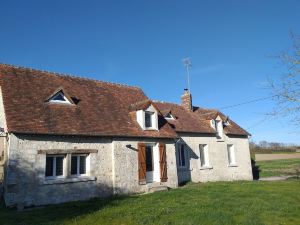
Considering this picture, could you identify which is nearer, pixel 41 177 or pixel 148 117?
pixel 41 177

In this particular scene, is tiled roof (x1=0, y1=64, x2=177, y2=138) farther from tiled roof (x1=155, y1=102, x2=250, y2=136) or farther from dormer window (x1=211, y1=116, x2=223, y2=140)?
dormer window (x1=211, y1=116, x2=223, y2=140)

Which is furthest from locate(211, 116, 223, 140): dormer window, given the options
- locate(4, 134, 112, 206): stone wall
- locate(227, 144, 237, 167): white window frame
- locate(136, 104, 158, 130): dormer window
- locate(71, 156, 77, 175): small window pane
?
locate(71, 156, 77, 175): small window pane

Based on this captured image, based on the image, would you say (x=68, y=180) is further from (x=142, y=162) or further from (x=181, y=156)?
(x=181, y=156)

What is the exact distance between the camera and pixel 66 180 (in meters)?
13.7

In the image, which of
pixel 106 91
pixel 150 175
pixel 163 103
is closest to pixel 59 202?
pixel 150 175

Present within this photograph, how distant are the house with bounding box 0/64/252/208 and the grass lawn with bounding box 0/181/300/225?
5.37 feet

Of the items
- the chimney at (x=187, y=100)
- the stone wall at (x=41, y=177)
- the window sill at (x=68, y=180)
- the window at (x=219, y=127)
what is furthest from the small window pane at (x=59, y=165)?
the chimney at (x=187, y=100)

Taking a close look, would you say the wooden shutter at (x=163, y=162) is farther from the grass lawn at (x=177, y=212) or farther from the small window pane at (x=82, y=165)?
the small window pane at (x=82, y=165)

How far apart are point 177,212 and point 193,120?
14706 mm

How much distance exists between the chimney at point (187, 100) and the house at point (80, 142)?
442cm

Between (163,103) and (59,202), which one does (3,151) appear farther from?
(163,103)

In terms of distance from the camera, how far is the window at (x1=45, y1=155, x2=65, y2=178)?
1365 cm

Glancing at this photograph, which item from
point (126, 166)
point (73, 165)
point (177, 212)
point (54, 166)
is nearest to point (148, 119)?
point (126, 166)

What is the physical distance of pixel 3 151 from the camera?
13188 mm
